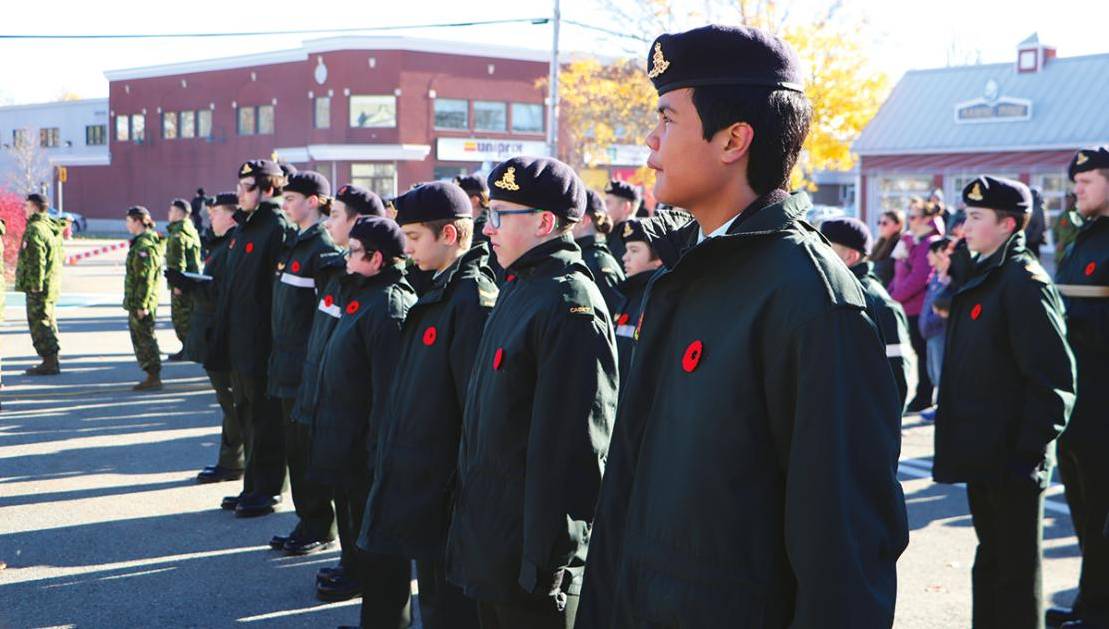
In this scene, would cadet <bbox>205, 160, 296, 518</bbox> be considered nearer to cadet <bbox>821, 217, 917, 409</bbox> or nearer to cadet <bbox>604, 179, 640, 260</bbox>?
cadet <bbox>604, 179, 640, 260</bbox>

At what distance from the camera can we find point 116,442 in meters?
9.89

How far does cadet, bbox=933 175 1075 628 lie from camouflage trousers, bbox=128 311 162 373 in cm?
985

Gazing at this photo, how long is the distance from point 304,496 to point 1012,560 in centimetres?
403

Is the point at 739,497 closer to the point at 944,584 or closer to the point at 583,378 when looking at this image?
the point at 583,378

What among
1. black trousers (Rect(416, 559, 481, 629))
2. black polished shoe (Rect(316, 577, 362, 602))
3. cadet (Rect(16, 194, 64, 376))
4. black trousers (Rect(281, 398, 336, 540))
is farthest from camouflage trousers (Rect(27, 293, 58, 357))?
black trousers (Rect(416, 559, 481, 629))

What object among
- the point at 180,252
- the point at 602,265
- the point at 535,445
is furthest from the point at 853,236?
the point at 180,252

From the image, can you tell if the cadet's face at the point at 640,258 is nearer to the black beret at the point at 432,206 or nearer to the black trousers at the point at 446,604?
the black beret at the point at 432,206

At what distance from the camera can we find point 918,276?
12.7m

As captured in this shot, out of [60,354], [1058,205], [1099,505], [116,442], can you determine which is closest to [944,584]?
[1099,505]

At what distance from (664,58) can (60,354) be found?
15077mm

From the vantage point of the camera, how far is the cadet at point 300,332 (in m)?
6.73

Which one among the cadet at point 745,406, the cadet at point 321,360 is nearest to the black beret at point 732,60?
the cadet at point 745,406

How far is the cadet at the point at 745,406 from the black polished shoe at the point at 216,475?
678 centimetres

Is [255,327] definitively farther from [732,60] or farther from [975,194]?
[732,60]
